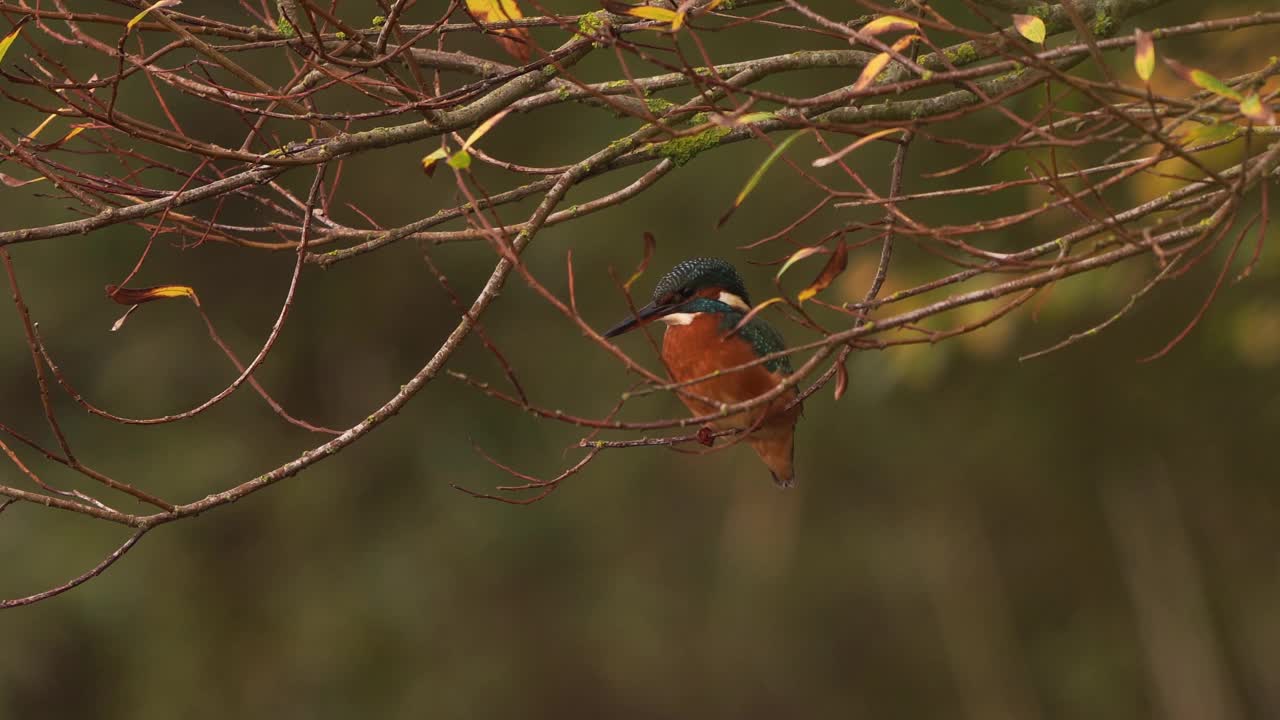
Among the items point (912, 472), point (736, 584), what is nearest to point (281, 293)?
point (736, 584)

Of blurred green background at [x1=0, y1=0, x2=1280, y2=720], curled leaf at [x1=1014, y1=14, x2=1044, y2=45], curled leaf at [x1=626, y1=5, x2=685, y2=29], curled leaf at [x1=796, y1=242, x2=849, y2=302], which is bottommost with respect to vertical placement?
curled leaf at [x1=796, y1=242, x2=849, y2=302]

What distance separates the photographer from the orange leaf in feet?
6.18

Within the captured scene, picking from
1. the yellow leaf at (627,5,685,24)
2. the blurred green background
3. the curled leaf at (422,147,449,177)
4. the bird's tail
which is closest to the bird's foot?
the bird's tail

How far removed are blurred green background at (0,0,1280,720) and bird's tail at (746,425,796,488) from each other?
246cm

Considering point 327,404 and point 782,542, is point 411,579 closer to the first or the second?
point 327,404

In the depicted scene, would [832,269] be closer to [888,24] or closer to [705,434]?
[888,24]

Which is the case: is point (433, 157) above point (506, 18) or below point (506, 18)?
below

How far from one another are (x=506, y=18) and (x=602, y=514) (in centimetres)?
579

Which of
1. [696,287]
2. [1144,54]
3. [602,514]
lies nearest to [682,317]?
[696,287]

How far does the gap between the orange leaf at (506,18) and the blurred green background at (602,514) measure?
3875mm

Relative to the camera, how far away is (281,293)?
23.0 ft

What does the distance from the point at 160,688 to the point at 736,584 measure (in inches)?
123

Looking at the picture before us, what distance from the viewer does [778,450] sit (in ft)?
10.8

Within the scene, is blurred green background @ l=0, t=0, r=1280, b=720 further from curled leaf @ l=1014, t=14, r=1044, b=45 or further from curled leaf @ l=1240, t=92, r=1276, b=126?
curled leaf @ l=1240, t=92, r=1276, b=126
